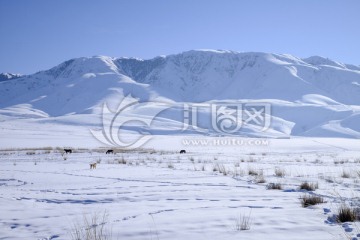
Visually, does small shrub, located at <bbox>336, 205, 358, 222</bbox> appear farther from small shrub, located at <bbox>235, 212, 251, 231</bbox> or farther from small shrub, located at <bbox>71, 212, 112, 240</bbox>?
small shrub, located at <bbox>71, 212, 112, 240</bbox>

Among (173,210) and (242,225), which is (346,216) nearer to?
(242,225)

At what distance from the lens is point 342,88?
18612 cm

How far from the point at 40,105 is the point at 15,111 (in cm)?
2325

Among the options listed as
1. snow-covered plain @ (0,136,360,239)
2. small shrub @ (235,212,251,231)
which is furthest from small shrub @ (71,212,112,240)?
small shrub @ (235,212,251,231)

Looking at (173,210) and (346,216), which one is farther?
(173,210)

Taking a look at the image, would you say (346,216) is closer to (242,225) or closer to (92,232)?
(242,225)

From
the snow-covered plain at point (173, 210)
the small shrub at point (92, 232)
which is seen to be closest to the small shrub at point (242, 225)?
the snow-covered plain at point (173, 210)

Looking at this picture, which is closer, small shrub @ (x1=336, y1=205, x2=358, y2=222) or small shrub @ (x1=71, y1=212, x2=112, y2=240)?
small shrub @ (x1=71, y1=212, x2=112, y2=240)

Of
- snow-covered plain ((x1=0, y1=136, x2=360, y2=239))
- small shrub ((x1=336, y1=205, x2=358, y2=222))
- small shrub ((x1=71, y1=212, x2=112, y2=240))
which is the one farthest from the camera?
small shrub ((x1=336, y1=205, x2=358, y2=222))

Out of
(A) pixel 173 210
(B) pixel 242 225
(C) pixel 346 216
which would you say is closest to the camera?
(B) pixel 242 225

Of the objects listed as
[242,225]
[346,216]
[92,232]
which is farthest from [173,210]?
[346,216]

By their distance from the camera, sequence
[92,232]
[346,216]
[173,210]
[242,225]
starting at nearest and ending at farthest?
[92,232] → [242,225] → [346,216] → [173,210]

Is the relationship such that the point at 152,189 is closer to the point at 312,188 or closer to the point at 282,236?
the point at 312,188

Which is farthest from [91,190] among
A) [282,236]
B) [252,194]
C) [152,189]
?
[282,236]
